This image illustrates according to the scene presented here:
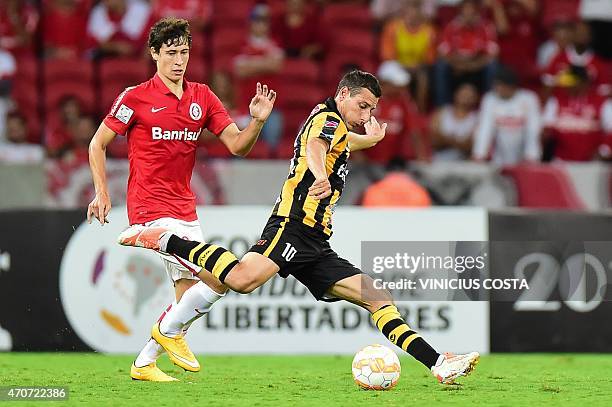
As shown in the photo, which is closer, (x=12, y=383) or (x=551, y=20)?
(x=12, y=383)

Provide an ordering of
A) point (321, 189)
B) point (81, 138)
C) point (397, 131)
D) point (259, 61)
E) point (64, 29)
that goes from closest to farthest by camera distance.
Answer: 1. point (321, 189)
2. point (81, 138)
3. point (397, 131)
4. point (259, 61)
5. point (64, 29)

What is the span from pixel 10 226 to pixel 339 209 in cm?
296

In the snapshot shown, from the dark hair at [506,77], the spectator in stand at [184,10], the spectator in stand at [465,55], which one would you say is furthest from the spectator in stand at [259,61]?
the dark hair at [506,77]

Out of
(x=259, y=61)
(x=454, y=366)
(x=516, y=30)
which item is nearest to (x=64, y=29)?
(x=259, y=61)

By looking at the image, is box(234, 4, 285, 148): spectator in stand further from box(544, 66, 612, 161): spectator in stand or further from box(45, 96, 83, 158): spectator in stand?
box(544, 66, 612, 161): spectator in stand

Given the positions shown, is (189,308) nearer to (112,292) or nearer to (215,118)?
(215,118)

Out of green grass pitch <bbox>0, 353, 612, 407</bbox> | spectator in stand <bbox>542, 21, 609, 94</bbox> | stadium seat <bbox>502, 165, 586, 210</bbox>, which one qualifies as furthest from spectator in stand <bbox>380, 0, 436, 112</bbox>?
green grass pitch <bbox>0, 353, 612, 407</bbox>

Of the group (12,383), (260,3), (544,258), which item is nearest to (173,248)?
(12,383)

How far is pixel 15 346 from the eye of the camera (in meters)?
10.4

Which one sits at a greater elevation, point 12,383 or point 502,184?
point 502,184

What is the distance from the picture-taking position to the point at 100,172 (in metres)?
7.70

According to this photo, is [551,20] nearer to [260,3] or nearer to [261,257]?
[260,3]

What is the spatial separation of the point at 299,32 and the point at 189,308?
7461 mm

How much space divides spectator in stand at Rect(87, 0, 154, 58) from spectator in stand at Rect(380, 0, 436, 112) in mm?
3004
